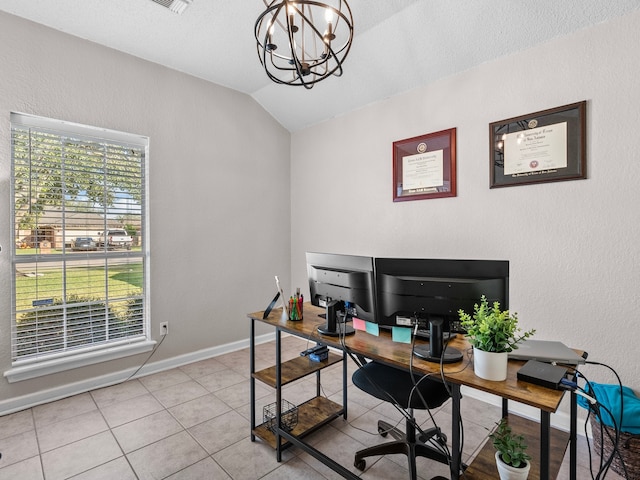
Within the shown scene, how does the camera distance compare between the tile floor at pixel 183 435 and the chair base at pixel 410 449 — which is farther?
the tile floor at pixel 183 435

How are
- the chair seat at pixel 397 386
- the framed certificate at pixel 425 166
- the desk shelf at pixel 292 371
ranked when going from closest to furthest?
the chair seat at pixel 397 386, the desk shelf at pixel 292 371, the framed certificate at pixel 425 166

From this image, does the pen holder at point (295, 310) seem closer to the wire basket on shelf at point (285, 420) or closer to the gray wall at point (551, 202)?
the wire basket on shelf at point (285, 420)

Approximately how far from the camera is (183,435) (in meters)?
2.17

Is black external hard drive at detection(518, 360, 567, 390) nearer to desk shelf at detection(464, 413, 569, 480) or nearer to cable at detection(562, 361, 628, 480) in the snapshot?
cable at detection(562, 361, 628, 480)

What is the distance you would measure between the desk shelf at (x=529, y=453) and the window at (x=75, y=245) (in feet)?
9.11

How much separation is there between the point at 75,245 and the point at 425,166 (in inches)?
118

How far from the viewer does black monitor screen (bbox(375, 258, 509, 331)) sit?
4.60 ft

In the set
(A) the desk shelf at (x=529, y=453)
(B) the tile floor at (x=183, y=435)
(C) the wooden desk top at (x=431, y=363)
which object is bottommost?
(B) the tile floor at (x=183, y=435)

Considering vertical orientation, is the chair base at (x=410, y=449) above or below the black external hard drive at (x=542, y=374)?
below

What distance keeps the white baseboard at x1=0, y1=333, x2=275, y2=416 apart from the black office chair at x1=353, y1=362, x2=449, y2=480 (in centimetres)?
213

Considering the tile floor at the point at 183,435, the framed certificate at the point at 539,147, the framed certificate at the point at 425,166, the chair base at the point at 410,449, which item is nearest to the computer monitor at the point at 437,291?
the chair base at the point at 410,449

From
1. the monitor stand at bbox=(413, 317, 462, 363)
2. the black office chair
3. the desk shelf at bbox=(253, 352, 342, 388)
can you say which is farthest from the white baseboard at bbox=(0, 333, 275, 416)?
the monitor stand at bbox=(413, 317, 462, 363)

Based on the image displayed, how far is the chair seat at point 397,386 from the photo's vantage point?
1569 mm

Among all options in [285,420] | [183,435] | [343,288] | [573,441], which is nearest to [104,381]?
[183,435]
